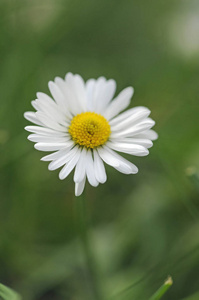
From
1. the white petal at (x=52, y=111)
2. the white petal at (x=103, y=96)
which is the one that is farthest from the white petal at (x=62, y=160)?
the white petal at (x=103, y=96)

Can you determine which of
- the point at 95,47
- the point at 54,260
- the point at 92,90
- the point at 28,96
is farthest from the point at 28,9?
the point at 54,260

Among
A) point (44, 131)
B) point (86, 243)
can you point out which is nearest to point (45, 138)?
point (44, 131)

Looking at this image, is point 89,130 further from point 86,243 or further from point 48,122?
point 86,243

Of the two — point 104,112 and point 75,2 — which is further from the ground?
point 75,2

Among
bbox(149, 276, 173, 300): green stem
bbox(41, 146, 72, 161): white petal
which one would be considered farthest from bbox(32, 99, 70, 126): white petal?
bbox(149, 276, 173, 300): green stem

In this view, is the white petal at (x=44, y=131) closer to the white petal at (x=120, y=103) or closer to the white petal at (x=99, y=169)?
the white petal at (x=99, y=169)

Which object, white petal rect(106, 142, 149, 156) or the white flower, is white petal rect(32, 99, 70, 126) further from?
white petal rect(106, 142, 149, 156)

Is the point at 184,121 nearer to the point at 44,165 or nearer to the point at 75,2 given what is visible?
the point at 44,165
